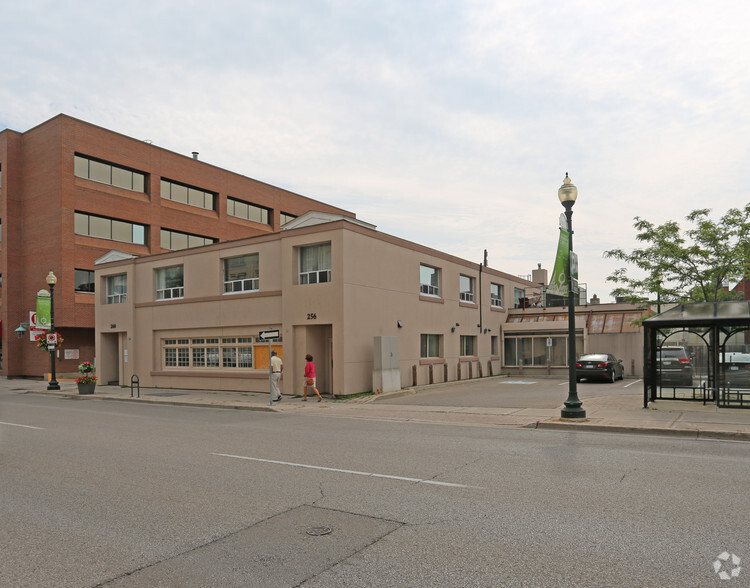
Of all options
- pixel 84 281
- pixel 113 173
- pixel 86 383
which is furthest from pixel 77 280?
pixel 86 383

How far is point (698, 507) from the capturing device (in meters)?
6.35

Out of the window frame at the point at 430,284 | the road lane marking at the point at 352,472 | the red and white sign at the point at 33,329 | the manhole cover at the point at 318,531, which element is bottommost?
the road lane marking at the point at 352,472

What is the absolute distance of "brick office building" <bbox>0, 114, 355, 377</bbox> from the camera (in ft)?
127

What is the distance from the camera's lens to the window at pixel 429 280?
27.3 metres

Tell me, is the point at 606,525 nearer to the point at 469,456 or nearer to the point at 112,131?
the point at 469,456

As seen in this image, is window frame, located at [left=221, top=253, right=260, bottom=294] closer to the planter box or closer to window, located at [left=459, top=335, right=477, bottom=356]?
the planter box

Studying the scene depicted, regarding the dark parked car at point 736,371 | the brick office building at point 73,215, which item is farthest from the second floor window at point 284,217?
the dark parked car at point 736,371

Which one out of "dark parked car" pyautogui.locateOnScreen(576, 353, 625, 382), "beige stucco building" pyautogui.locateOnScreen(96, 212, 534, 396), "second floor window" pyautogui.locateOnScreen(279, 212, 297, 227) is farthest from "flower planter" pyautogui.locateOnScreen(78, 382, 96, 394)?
"second floor window" pyautogui.locateOnScreen(279, 212, 297, 227)

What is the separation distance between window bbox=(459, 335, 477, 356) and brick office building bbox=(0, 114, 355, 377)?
84.5ft

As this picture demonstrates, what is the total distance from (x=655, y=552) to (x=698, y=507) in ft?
5.88

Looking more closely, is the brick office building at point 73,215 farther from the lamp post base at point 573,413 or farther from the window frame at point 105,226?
the lamp post base at point 573,413

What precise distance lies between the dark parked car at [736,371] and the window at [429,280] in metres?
13.8

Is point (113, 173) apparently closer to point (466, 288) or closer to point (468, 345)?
point (466, 288)

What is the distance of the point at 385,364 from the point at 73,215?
1103 inches
